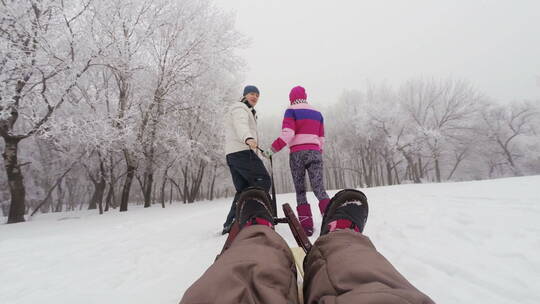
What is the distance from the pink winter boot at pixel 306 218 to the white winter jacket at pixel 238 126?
118 cm

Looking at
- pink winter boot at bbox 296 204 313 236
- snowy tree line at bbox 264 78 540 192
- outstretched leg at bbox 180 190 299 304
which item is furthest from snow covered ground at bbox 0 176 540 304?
snowy tree line at bbox 264 78 540 192

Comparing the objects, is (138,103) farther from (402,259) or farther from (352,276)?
(352,276)

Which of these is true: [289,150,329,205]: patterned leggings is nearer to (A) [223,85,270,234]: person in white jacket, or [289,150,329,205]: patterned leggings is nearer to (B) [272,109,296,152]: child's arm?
(B) [272,109,296,152]: child's arm

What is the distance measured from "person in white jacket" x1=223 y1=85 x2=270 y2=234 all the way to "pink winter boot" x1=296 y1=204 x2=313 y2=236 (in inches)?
22.6

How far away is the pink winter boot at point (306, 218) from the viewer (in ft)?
10.1

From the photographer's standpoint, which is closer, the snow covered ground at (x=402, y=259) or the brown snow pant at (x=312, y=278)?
the brown snow pant at (x=312, y=278)

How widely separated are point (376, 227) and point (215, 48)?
11.2 metres

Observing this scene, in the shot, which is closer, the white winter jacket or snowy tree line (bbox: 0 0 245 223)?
the white winter jacket

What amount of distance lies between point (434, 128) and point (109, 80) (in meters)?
28.5

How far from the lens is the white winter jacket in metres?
3.05

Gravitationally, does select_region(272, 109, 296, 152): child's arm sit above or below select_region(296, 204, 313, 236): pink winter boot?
above

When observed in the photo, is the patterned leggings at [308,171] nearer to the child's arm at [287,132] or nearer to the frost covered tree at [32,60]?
the child's arm at [287,132]

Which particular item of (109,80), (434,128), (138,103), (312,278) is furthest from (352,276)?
(434,128)

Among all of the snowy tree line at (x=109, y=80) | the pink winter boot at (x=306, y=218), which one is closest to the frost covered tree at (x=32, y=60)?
the snowy tree line at (x=109, y=80)
